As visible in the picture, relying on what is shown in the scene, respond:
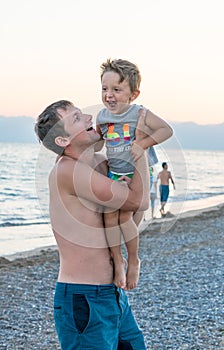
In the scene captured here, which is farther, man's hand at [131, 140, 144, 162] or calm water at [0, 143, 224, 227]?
calm water at [0, 143, 224, 227]

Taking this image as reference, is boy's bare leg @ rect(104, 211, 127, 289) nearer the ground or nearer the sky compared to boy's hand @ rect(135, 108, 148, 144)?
nearer the ground

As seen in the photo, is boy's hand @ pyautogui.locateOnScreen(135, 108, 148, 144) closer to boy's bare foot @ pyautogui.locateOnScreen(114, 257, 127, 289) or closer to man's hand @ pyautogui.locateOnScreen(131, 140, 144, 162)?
man's hand @ pyautogui.locateOnScreen(131, 140, 144, 162)

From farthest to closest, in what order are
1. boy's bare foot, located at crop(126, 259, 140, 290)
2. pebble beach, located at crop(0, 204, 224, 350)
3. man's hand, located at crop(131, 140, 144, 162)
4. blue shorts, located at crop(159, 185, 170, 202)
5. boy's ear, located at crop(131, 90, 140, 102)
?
blue shorts, located at crop(159, 185, 170, 202)
pebble beach, located at crop(0, 204, 224, 350)
boy's ear, located at crop(131, 90, 140, 102)
boy's bare foot, located at crop(126, 259, 140, 290)
man's hand, located at crop(131, 140, 144, 162)

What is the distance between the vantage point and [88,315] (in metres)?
2.90

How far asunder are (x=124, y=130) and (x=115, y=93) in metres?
0.23

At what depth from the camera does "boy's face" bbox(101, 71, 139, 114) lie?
326cm

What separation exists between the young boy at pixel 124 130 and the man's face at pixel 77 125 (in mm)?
301

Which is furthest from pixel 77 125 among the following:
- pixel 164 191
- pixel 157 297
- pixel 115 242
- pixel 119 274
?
pixel 164 191

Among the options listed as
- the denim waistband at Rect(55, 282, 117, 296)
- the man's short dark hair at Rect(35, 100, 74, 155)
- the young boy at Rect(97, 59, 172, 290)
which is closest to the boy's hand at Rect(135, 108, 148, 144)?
the young boy at Rect(97, 59, 172, 290)

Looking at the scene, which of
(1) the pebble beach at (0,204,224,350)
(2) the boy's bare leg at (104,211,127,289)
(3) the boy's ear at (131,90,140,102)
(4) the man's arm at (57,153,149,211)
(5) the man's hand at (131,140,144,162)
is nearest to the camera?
(4) the man's arm at (57,153,149,211)

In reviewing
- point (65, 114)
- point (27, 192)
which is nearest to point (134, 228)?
point (65, 114)

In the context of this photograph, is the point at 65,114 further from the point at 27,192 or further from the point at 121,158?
the point at 27,192

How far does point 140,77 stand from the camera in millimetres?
3369

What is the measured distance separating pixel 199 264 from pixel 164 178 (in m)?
8.90
